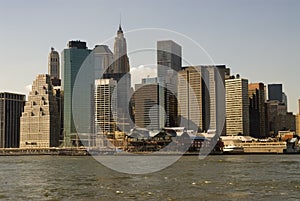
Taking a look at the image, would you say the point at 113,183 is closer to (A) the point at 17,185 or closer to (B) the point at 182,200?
(A) the point at 17,185

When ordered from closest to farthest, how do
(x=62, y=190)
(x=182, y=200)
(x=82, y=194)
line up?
(x=182, y=200), (x=82, y=194), (x=62, y=190)

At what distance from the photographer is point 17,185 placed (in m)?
53.6

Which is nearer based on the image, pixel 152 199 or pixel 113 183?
pixel 152 199

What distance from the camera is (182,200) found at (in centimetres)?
3906

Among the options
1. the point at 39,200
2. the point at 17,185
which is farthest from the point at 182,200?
the point at 17,185

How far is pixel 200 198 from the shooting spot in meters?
39.9

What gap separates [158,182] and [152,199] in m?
14.0

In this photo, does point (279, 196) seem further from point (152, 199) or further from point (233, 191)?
point (152, 199)

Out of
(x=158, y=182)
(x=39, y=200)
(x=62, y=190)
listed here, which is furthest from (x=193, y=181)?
(x=39, y=200)

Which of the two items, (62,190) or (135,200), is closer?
(135,200)

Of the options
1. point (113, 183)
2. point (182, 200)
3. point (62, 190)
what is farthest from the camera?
point (113, 183)

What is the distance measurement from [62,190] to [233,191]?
14060 millimetres

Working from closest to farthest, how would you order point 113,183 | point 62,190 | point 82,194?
1. point 82,194
2. point 62,190
3. point 113,183

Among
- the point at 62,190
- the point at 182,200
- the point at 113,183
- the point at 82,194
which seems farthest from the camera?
the point at 113,183
